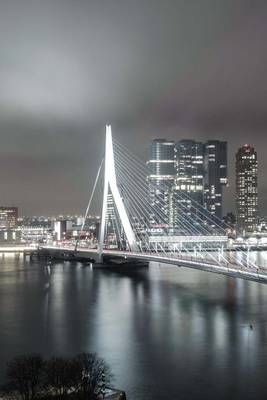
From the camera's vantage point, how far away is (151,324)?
10156 mm

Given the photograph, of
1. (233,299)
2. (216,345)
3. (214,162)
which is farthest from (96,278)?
(214,162)

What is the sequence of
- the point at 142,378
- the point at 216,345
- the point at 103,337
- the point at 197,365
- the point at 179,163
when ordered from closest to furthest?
1. the point at 142,378
2. the point at 197,365
3. the point at 216,345
4. the point at 103,337
5. the point at 179,163

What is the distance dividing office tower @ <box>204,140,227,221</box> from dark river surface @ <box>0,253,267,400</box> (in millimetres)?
39331

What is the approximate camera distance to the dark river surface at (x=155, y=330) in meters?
6.86

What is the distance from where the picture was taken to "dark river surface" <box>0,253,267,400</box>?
686cm

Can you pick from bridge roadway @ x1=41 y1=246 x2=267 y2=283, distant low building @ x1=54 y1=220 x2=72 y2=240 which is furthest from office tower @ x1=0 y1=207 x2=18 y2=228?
bridge roadway @ x1=41 y1=246 x2=267 y2=283

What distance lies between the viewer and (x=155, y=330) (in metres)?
9.62

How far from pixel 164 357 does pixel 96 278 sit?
1020 cm

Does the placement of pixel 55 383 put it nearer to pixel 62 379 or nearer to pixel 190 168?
pixel 62 379

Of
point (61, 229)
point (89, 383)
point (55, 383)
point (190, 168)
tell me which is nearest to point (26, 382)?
point (55, 383)

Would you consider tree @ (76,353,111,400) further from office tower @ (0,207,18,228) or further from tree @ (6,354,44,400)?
office tower @ (0,207,18,228)

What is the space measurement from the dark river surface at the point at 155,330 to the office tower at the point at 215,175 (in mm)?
39331

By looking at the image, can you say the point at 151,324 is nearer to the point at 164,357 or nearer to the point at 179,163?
the point at 164,357

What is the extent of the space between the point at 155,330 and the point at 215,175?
5033 cm
